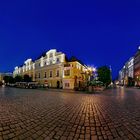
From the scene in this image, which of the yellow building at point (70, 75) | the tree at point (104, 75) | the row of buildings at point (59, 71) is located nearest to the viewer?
the yellow building at point (70, 75)

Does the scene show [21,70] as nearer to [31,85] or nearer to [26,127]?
[31,85]

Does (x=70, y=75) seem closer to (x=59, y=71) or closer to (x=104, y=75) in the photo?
(x=59, y=71)

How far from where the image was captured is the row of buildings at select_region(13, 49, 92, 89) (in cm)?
5034

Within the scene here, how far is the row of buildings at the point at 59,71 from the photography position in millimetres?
50344

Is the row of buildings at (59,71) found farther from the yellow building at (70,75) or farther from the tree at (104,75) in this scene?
the tree at (104,75)

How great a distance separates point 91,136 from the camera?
5168 millimetres

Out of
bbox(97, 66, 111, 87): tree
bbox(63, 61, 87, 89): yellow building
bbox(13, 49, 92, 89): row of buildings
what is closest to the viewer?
bbox(63, 61, 87, 89): yellow building

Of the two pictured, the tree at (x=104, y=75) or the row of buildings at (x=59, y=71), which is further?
the tree at (x=104, y=75)

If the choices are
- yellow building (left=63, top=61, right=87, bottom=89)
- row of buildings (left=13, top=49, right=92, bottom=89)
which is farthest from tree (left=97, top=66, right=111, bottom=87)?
yellow building (left=63, top=61, right=87, bottom=89)

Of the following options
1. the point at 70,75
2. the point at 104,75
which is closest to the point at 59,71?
the point at 70,75

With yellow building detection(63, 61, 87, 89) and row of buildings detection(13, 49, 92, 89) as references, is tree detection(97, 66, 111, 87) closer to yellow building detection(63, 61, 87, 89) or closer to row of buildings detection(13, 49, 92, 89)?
row of buildings detection(13, 49, 92, 89)

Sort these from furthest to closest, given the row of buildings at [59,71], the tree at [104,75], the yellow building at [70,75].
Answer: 1. the tree at [104,75]
2. the row of buildings at [59,71]
3. the yellow building at [70,75]

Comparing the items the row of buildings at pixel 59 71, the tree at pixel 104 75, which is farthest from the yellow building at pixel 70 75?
the tree at pixel 104 75

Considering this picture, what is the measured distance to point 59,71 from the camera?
172 ft
